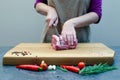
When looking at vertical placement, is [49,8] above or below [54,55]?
above

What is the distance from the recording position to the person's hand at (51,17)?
3.10ft

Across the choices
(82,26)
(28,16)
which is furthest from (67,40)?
(28,16)

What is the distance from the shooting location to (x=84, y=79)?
584 mm

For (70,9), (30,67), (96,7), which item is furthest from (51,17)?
(30,67)

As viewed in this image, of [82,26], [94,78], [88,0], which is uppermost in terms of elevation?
[88,0]

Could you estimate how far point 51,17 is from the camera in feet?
3.14

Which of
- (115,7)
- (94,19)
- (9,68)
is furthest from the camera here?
(115,7)

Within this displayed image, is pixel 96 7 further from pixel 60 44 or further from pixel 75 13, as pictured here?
pixel 60 44

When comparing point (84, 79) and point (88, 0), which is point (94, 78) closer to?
point (84, 79)

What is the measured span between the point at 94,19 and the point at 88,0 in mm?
84

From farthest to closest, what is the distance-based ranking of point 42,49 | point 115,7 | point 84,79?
1. point 115,7
2. point 42,49
3. point 84,79

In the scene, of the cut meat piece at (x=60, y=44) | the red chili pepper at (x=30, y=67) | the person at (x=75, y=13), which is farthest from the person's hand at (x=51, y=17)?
the red chili pepper at (x=30, y=67)

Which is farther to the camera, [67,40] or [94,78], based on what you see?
[67,40]

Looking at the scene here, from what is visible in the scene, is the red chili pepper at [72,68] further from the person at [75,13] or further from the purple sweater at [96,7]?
the purple sweater at [96,7]
